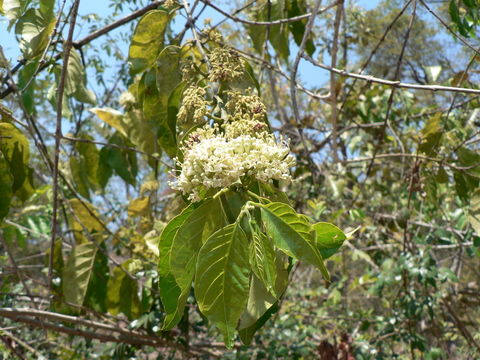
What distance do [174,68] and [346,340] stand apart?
4.96ft

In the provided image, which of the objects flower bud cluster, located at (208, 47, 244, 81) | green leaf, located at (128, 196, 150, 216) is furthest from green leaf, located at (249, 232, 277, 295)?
green leaf, located at (128, 196, 150, 216)

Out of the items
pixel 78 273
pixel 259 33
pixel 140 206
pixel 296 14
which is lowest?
pixel 78 273

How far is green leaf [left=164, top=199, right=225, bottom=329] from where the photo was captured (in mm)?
700

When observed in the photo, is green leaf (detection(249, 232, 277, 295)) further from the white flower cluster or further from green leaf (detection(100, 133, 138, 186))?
green leaf (detection(100, 133, 138, 186))

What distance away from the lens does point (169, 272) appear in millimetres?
756

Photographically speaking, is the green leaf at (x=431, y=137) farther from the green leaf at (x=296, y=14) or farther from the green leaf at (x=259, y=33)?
the green leaf at (x=259, y=33)

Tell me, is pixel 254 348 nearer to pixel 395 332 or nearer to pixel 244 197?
pixel 395 332

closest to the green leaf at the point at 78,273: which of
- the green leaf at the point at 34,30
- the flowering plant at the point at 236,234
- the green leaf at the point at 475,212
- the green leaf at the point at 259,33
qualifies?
the green leaf at the point at 34,30

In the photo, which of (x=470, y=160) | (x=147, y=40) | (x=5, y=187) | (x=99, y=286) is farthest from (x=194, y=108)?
(x=470, y=160)

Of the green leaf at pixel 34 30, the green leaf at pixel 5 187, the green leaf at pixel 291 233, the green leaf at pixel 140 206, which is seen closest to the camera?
the green leaf at pixel 291 233

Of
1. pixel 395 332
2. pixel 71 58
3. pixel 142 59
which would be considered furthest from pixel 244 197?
pixel 395 332

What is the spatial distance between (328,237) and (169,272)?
0.77ft

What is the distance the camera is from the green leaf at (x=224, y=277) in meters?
0.65

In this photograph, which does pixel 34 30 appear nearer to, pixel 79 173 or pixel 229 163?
pixel 79 173
